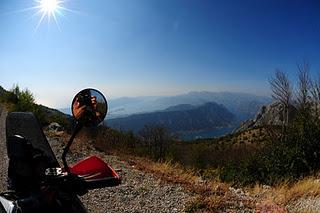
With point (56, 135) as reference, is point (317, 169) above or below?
below

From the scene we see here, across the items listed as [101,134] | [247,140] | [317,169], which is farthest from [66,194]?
[247,140]

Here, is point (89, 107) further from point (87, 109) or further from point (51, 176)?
point (51, 176)

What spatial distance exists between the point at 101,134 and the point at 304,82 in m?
12.4

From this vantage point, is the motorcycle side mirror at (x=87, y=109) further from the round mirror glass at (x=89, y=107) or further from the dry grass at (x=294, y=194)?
the dry grass at (x=294, y=194)

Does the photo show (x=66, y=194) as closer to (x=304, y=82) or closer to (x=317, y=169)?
(x=317, y=169)

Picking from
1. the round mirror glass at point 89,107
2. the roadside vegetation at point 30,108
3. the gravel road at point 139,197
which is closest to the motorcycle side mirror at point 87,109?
the round mirror glass at point 89,107

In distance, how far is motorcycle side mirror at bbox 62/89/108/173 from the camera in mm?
1919

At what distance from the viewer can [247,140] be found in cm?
6706

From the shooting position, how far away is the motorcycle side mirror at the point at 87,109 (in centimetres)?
192

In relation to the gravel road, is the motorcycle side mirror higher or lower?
higher

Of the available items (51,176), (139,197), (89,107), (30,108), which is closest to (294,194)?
(139,197)

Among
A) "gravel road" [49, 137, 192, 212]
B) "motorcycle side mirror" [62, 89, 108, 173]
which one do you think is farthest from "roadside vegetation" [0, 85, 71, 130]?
"motorcycle side mirror" [62, 89, 108, 173]

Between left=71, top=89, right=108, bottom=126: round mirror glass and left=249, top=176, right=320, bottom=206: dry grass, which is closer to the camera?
left=71, top=89, right=108, bottom=126: round mirror glass

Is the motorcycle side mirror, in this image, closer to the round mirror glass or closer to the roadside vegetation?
the round mirror glass
